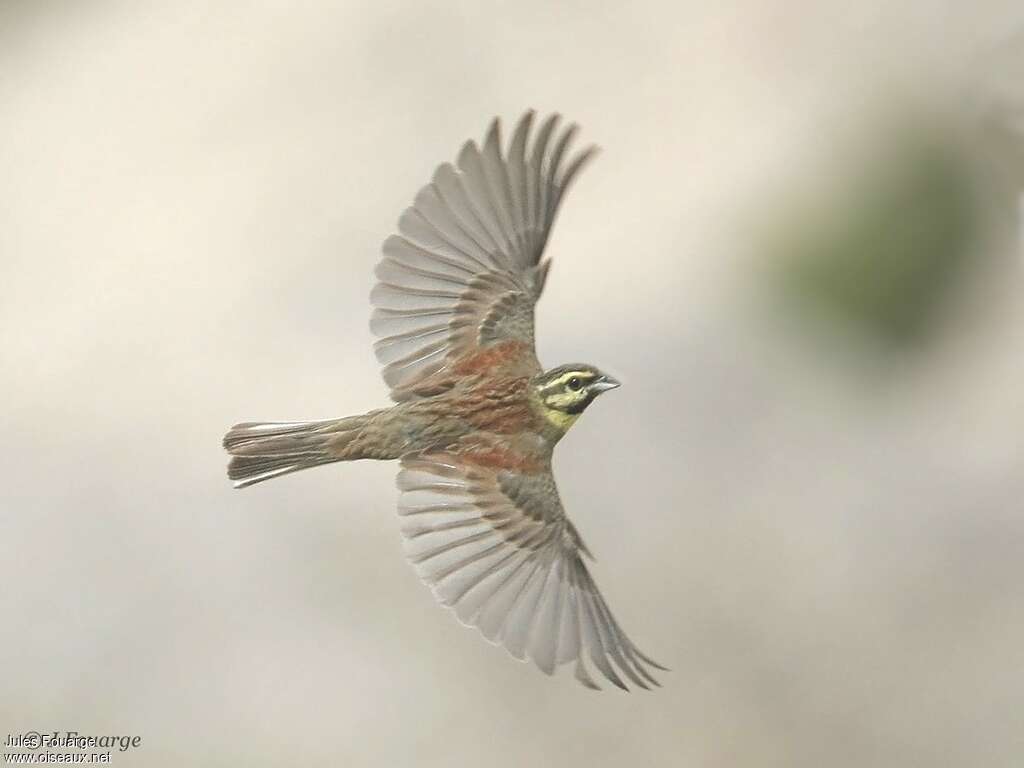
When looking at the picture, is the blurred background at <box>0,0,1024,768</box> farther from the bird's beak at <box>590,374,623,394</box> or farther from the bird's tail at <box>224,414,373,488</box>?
the bird's beak at <box>590,374,623,394</box>

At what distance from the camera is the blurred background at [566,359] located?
6211 millimetres

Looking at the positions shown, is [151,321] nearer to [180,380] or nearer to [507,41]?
[180,380]

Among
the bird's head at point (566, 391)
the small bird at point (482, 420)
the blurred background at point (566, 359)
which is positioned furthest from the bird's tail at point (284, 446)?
the blurred background at point (566, 359)

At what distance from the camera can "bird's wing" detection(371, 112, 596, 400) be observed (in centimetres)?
396

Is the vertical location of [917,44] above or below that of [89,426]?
above

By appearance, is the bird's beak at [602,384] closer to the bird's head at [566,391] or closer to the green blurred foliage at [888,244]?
the bird's head at [566,391]

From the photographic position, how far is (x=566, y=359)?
7133 millimetres

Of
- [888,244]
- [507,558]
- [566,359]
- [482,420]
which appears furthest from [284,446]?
[888,244]

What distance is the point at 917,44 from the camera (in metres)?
10.4

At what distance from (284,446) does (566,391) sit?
764mm

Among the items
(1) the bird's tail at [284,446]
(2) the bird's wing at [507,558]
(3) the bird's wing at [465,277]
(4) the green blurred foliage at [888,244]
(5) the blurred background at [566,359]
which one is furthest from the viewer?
(4) the green blurred foliage at [888,244]

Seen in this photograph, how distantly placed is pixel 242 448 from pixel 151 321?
4139 mm

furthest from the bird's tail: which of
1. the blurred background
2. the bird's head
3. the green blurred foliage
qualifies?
the green blurred foliage

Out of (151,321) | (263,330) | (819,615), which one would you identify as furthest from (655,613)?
(151,321)
